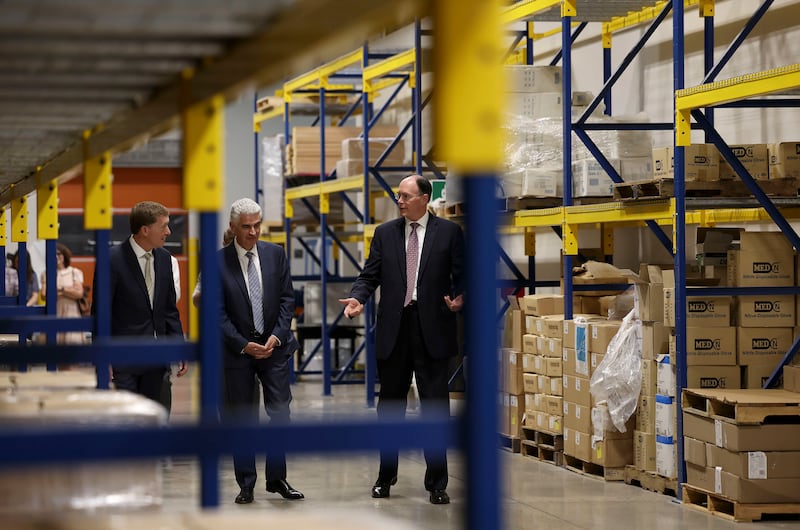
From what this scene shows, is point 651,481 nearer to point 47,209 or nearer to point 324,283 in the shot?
point 47,209

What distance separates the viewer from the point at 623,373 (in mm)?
8750

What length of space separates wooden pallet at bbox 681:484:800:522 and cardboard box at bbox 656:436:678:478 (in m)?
0.27

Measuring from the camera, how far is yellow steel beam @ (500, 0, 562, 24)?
10078mm

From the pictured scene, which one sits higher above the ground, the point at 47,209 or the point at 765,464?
the point at 47,209

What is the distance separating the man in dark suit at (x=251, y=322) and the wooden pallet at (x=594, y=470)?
7.87 feet

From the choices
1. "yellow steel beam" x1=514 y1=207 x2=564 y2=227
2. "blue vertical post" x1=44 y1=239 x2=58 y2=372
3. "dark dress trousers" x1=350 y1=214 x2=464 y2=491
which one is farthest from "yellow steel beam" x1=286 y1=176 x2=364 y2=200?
"blue vertical post" x1=44 y1=239 x2=58 y2=372

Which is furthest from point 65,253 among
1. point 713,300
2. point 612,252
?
point 713,300

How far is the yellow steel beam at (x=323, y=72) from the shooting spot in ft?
51.6

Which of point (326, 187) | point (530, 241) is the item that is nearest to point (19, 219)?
point (530, 241)

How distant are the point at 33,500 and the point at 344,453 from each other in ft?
3.02

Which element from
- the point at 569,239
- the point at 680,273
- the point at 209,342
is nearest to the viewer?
the point at 209,342

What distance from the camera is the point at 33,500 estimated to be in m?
2.78

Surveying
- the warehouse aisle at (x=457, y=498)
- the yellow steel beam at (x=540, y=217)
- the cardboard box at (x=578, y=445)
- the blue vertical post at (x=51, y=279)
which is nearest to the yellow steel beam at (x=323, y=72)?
the yellow steel beam at (x=540, y=217)

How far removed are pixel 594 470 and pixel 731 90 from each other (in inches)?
126
